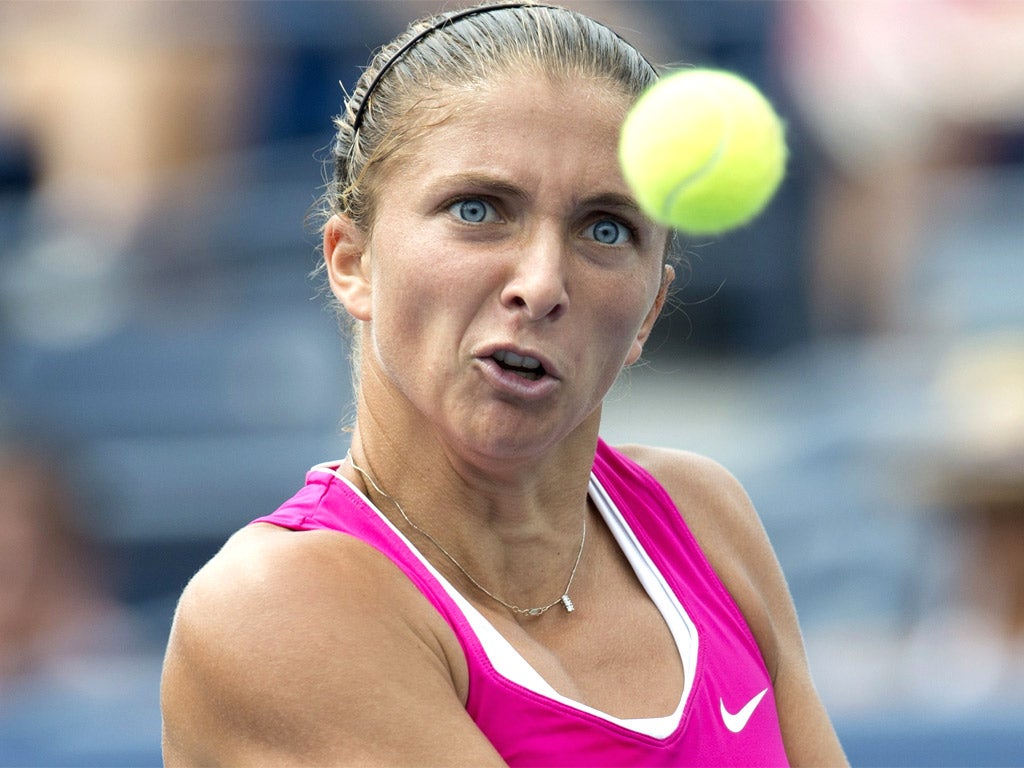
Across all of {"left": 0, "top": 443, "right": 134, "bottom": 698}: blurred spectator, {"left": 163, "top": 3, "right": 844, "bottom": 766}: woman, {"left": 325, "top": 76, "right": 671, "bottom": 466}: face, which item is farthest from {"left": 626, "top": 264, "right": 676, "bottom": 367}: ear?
{"left": 0, "top": 443, "right": 134, "bottom": 698}: blurred spectator

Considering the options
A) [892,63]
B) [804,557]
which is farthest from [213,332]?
[892,63]

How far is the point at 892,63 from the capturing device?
8.14 metres

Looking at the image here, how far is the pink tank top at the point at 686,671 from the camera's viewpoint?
1869 mm

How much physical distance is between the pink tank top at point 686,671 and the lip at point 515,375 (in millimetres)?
254

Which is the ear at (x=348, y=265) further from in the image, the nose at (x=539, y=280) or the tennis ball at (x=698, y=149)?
the tennis ball at (x=698, y=149)

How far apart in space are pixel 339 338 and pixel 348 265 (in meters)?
5.42

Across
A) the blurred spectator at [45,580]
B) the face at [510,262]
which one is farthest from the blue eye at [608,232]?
the blurred spectator at [45,580]

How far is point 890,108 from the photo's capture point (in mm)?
8172

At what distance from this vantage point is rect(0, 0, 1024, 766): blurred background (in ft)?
23.0

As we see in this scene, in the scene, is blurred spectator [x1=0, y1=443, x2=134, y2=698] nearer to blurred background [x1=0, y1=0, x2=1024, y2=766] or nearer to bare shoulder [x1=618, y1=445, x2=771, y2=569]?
blurred background [x1=0, y1=0, x2=1024, y2=766]

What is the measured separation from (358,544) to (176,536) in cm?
574

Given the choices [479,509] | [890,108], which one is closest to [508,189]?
[479,509]

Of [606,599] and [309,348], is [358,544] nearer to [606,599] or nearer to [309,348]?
[606,599]

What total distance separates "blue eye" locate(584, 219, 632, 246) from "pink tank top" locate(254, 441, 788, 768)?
48cm
